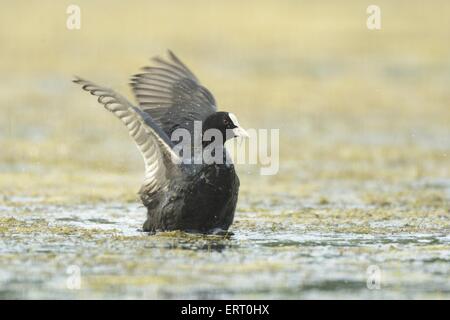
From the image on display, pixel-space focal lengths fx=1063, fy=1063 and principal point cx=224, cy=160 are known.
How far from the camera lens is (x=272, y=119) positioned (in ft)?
A: 57.8

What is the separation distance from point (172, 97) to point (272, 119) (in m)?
7.49

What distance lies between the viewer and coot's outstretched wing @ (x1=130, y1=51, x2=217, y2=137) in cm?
997

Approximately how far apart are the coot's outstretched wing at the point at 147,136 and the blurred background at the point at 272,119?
664mm

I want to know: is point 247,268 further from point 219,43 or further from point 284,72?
point 219,43

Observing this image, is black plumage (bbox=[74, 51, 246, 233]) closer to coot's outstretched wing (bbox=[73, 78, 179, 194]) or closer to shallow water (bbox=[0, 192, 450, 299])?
coot's outstretched wing (bbox=[73, 78, 179, 194])

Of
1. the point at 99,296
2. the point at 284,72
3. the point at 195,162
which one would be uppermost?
the point at 284,72

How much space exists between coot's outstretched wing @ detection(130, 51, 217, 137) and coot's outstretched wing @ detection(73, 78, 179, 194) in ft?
2.66

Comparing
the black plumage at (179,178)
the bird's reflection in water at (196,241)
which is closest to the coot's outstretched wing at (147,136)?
the black plumage at (179,178)

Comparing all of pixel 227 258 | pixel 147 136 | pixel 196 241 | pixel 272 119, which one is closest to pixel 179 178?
pixel 147 136

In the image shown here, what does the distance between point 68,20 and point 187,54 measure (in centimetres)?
363

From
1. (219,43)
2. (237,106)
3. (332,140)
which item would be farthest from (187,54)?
(332,140)

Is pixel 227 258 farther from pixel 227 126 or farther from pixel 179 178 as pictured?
pixel 227 126

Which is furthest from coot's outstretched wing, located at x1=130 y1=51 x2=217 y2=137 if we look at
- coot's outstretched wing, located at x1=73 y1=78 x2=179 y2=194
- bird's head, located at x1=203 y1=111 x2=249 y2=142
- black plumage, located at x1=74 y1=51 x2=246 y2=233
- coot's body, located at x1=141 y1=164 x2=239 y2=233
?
coot's body, located at x1=141 y1=164 x2=239 y2=233

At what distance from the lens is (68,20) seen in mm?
23500
